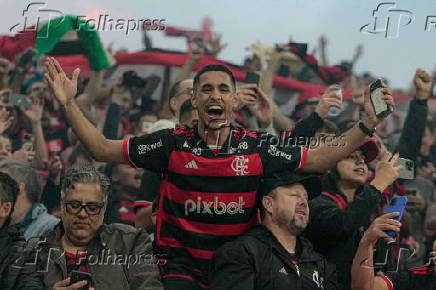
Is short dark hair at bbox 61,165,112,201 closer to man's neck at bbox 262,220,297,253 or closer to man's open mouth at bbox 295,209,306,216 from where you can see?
man's neck at bbox 262,220,297,253

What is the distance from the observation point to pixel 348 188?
16.1ft

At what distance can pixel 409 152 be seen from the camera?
19.5 feet

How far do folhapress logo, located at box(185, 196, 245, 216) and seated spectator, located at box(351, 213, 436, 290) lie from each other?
0.99m

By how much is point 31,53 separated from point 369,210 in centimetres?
550

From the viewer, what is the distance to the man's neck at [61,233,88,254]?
396 cm

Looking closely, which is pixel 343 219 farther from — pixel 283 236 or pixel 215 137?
pixel 215 137

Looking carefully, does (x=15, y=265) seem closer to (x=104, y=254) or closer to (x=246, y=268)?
(x=104, y=254)

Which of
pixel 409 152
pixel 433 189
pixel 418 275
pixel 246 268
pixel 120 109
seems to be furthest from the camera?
pixel 120 109

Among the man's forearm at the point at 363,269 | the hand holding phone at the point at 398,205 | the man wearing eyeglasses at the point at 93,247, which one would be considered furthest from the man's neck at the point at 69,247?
the hand holding phone at the point at 398,205

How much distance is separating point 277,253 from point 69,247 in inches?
59.2

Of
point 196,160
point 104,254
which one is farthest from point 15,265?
point 196,160

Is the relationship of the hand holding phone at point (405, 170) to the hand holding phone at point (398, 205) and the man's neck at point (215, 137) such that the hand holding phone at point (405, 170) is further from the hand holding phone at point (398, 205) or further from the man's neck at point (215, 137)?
the man's neck at point (215, 137)

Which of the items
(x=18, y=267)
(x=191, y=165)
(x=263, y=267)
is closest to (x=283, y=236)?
(x=263, y=267)

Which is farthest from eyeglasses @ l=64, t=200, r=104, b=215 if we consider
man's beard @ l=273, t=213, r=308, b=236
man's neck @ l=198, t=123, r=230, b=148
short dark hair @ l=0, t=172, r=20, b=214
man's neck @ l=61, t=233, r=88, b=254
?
man's beard @ l=273, t=213, r=308, b=236
